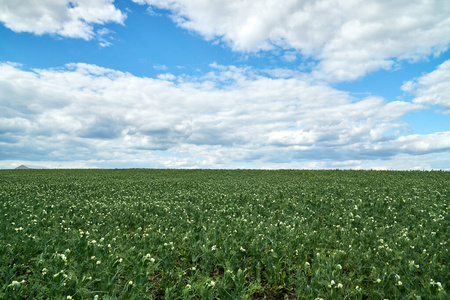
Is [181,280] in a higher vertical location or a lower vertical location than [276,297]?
higher

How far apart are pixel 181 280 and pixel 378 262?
511cm

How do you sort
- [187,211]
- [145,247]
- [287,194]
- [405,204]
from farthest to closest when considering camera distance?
[287,194] → [405,204] → [187,211] → [145,247]

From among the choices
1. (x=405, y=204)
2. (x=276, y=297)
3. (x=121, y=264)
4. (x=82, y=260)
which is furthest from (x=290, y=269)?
(x=405, y=204)

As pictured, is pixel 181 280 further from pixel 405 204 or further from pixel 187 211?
pixel 405 204

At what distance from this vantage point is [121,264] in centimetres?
627

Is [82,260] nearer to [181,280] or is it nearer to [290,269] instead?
[181,280]

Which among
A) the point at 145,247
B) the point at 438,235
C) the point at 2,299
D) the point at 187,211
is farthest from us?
the point at 187,211

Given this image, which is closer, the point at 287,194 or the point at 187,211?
the point at 187,211

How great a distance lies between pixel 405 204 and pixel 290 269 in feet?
36.7

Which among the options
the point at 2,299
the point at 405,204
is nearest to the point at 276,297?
the point at 2,299

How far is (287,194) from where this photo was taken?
17.8m

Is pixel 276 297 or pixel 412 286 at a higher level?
pixel 412 286

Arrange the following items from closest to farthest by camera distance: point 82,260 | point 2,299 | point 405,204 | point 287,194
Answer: point 2,299 < point 82,260 < point 405,204 < point 287,194

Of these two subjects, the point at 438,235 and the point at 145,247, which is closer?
the point at 145,247
